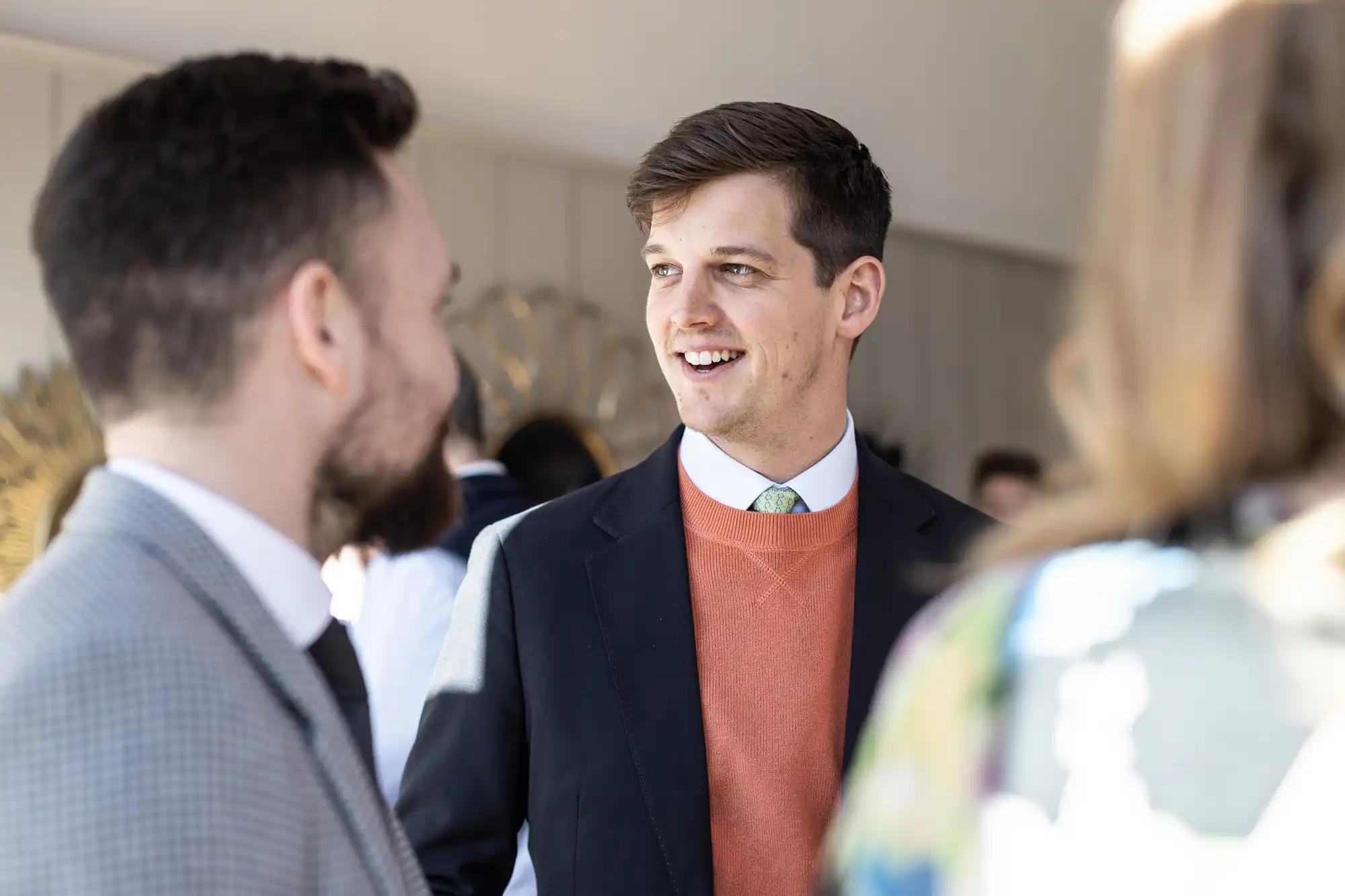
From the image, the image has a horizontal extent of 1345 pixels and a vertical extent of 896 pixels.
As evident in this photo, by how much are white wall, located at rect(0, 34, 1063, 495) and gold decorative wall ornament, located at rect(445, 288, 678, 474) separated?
0.33 feet

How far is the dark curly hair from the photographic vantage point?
3.81 ft

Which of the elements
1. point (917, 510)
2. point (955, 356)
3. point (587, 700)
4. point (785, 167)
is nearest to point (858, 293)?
point (785, 167)

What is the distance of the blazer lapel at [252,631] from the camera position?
3.68 feet

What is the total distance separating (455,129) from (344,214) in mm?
4345

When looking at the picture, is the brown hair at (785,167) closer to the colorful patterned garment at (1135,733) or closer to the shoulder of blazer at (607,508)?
the shoulder of blazer at (607,508)

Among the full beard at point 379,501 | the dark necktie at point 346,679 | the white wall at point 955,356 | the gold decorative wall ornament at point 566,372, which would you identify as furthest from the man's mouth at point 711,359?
the white wall at point 955,356

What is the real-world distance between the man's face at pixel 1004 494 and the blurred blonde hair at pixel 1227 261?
4.91 m

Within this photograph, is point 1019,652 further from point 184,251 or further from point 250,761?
point 184,251

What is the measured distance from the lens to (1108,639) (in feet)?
2.60

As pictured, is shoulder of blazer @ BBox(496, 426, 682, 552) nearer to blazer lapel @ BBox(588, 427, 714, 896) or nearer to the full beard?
blazer lapel @ BBox(588, 427, 714, 896)

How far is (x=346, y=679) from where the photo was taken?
1.36m

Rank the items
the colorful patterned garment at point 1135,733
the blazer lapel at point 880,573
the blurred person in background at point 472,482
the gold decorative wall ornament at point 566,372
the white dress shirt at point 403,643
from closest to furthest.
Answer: the colorful patterned garment at point 1135,733 → the blazer lapel at point 880,573 → the white dress shirt at point 403,643 → the blurred person in background at point 472,482 → the gold decorative wall ornament at point 566,372

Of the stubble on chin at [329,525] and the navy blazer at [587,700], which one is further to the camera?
the navy blazer at [587,700]

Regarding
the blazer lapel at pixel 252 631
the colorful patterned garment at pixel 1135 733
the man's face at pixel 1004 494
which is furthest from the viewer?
the man's face at pixel 1004 494
